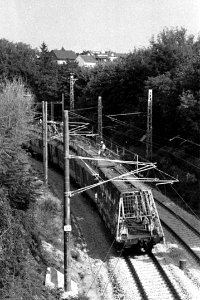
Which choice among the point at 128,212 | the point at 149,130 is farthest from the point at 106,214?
the point at 149,130

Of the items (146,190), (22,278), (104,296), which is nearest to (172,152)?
(146,190)

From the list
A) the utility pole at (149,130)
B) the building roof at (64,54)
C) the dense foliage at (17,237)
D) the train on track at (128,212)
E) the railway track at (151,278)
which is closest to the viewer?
the dense foliage at (17,237)

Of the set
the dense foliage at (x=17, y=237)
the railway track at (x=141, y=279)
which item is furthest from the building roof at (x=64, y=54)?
the dense foliage at (x=17, y=237)

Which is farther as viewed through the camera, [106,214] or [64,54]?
[64,54]

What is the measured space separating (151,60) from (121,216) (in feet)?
97.0

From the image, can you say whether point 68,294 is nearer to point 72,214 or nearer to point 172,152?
point 72,214

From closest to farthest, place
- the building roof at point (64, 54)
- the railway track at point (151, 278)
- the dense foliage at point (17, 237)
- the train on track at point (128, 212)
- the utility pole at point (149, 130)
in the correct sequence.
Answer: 1. the dense foliage at point (17, 237)
2. the railway track at point (151, 278)
3. the train on track at point (128, 212)
4. the utility pole at point (149, 130)
5. the building roof at point (64, 54)

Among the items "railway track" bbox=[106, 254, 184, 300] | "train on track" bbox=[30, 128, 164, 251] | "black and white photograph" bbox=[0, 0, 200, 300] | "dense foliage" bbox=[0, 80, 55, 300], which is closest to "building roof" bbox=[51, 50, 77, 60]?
"black and white photograph" bbox=[0, 0, 200, 300]

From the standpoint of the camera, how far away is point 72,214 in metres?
21.4

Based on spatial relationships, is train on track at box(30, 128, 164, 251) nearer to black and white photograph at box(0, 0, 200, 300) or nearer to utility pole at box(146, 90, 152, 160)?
black and white photograph at box(0, 0, 200, 300)

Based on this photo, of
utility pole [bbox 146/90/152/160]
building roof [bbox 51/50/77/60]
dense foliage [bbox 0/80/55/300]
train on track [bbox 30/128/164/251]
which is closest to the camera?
dense foliage [bbox 0/80/55/300]

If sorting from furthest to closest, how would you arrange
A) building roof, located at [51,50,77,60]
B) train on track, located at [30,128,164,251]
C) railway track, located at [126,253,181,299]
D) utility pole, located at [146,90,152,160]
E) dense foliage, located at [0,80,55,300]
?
building roof, located at [51,50,77,60] < utility pole, located at [146,90,152,160] < train on track, located at [30,128,164,251] < railway track, located at [126,253,181,299] < dense foliage, located at [0,80,55,300]

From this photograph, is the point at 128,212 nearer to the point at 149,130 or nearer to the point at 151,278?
the point at 151,278

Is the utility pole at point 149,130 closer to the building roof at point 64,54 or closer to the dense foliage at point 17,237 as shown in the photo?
the dense foliage at point 17,237
